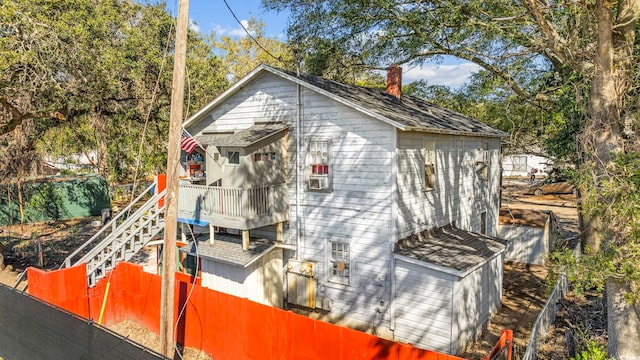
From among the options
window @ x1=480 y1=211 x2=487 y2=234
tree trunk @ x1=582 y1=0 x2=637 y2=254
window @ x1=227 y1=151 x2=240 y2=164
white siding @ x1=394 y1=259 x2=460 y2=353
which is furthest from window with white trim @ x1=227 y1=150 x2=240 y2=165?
window @ x1=480 y1=211 x2=487 y2=234

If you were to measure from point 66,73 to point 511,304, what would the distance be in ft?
62.7

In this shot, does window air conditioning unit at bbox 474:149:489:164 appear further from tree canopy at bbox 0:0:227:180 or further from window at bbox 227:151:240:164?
tree canopy at bbox 0:0:227:180

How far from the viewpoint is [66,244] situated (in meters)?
21.2

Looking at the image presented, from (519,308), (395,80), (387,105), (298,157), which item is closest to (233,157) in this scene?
(298,157)

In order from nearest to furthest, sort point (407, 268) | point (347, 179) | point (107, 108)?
point (407, 268), point (347, 179), point (107, 108)

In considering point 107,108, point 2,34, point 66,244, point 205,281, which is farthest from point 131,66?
point 205,281

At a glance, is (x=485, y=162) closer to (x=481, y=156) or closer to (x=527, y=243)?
(x=481, y=156)

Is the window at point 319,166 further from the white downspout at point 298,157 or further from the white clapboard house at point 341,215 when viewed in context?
the white downspout at point 298,157

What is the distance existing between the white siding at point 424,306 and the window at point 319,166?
3.53m

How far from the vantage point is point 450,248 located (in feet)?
Result: 40.5

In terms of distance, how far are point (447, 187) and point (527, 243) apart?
718cm

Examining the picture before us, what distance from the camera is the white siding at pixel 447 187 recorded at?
1195 centimetres

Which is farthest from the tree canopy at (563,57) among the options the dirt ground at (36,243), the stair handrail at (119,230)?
the dirt ground at (36,243)

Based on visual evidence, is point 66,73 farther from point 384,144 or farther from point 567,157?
point 567,157
